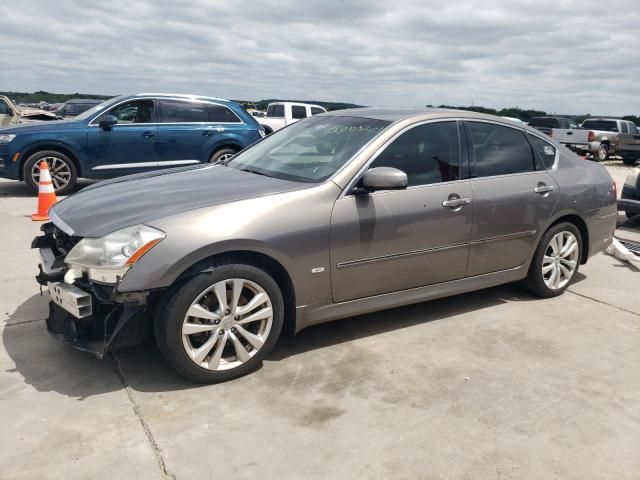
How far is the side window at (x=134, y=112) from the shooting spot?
9617mm

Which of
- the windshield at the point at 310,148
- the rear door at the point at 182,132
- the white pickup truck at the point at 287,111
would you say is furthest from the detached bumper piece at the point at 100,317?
the white pickup truck at the point at 287,111

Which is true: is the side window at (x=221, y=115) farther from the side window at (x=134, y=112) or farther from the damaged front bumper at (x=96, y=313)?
the damaged front bumper at (x=96, y=313)

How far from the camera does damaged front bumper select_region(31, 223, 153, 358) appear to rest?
3025 mm

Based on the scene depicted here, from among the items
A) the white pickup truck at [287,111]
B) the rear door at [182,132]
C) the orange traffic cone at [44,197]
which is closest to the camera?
the orange traffic cone at [44,197]

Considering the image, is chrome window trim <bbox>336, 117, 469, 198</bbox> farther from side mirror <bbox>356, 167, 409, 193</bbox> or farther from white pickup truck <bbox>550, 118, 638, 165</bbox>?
white pickup truck <bbox>550, 118, 638, 165</bbox>

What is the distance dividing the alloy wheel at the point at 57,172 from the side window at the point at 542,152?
7473mm

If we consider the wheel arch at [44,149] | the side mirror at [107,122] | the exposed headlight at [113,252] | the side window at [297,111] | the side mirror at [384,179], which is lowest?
the exposed headlight at [113,252]

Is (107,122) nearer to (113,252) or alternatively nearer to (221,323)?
(113,252)

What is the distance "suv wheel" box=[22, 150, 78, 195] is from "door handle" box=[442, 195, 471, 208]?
7.30 metres

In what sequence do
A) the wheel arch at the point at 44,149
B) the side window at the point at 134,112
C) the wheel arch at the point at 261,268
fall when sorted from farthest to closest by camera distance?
the side window at the point at 134,112 → the wheel arch at the point at 44,149 → the wheel arch at the point at 261,268

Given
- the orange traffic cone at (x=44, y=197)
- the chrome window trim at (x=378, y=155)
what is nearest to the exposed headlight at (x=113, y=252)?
the chrome window trim at (x=378, y=155)

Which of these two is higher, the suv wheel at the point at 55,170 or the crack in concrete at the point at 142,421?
the suv wheel at the point at 55,170

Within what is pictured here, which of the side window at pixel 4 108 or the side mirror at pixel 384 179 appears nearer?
the side mirror at pixel 384 179

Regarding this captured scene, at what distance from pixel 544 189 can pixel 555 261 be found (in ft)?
2.27
